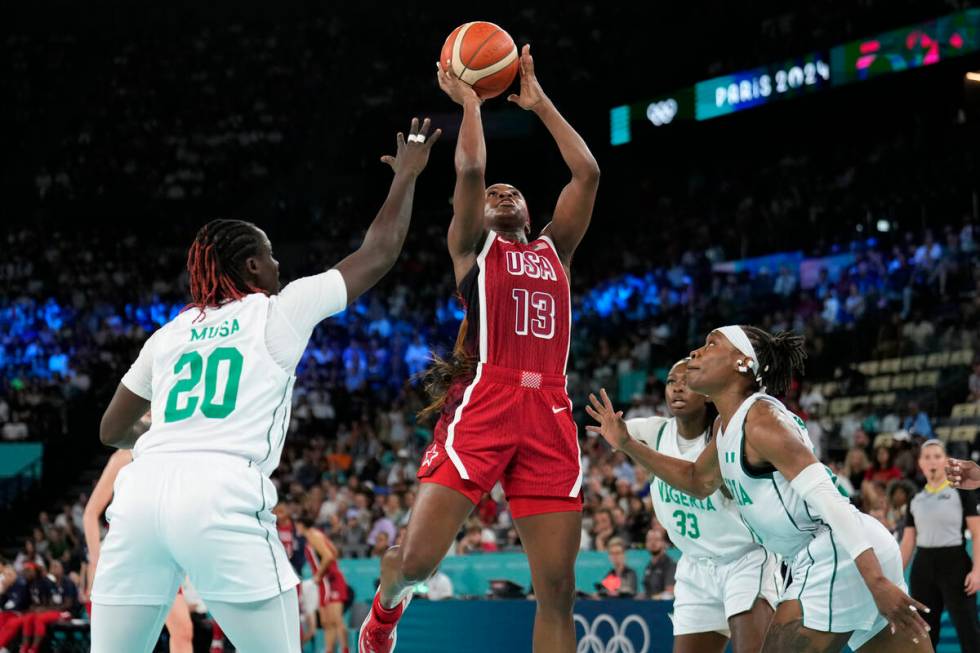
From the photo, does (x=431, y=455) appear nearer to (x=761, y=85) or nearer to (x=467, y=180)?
(x=467, y=180)

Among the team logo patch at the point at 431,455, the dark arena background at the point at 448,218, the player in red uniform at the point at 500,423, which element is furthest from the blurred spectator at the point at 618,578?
the team logo patch at the point at 431,455

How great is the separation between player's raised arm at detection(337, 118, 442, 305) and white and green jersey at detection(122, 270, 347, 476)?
76mm

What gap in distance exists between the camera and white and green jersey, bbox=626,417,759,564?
20.6 ft

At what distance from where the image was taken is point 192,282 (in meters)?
4.33

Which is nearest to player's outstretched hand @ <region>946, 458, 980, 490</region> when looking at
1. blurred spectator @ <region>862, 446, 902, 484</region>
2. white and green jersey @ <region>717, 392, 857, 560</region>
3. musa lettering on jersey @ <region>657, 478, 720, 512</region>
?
white and green jersey @ <region>717, 392, 857, 560</region>

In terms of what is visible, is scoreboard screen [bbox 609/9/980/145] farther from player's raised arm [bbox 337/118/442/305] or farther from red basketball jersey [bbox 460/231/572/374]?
player's raised arm [bbox 337/118/442/305]

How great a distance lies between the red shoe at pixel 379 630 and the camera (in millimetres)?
5879

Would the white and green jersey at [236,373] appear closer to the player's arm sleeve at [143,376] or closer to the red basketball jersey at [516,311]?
the player's arm sleeve at [143,376]

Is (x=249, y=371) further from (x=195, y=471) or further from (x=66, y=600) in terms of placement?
(x=66, y=600)

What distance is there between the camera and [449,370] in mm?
5945

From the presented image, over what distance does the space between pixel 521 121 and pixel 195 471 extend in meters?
26.7

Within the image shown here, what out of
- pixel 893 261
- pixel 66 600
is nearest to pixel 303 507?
pixel 66 600

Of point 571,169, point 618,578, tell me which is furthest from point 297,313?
point 618,578

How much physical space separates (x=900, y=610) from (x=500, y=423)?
186 cm
